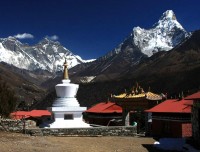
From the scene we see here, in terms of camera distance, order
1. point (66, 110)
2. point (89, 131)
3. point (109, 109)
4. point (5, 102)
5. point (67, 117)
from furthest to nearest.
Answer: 1. point (109, 109)
2. point (5, 102)
3. point (67, 117)
4. point (66, 110)
5. point (89, 131)

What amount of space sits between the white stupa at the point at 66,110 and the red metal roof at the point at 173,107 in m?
6.17

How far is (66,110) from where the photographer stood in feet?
101

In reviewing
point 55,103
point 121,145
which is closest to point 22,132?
point 55,103

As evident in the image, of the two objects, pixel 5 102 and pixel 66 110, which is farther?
pixel 5 102

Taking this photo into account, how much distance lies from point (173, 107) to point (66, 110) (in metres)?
8.57

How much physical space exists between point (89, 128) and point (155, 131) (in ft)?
22.4

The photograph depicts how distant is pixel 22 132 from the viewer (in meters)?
27.6

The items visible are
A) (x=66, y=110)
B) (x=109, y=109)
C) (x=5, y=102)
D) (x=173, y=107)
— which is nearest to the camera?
(x=173, y=107)

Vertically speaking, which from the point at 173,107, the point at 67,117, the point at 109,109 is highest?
the point at 173,107

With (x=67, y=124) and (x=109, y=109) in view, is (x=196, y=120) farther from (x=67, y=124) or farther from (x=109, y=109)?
(x=109, y=109)

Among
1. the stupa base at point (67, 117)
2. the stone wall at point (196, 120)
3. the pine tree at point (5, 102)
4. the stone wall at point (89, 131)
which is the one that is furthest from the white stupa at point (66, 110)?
the stone wall at point (196, 120)

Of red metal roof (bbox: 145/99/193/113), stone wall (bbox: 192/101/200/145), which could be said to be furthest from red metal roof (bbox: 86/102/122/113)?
stone wall (bbox: 192/101/200/145)

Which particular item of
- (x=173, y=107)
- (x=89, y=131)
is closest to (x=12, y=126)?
(x=89, y=131)

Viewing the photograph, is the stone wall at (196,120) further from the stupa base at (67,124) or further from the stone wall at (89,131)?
the stupa base at (67,124)
